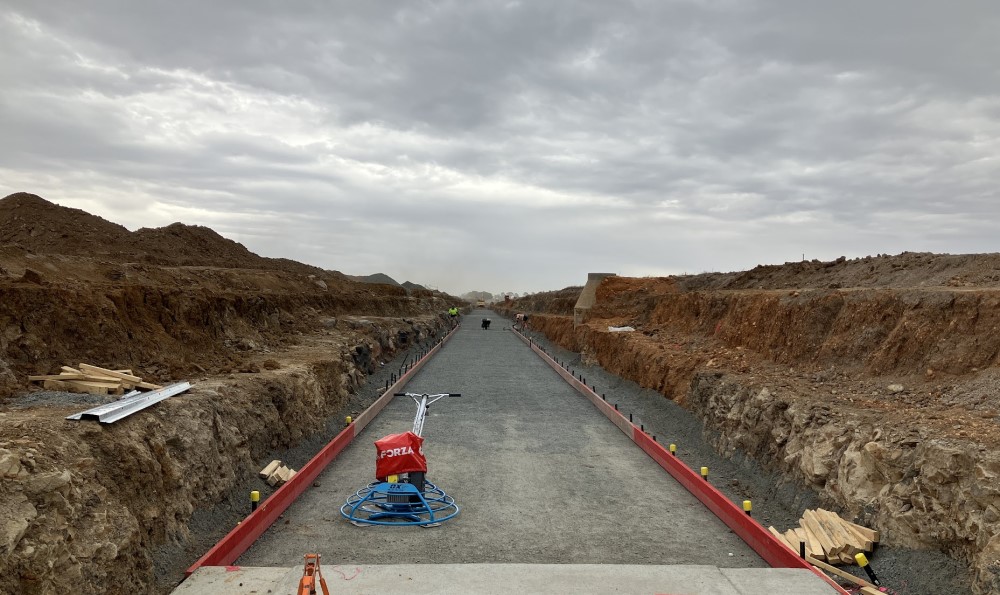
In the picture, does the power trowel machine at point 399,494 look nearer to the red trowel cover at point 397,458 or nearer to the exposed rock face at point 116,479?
the red trowel cover at point 397,458

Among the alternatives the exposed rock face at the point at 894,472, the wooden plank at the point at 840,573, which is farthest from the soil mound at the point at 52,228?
the wooden plank at the point at 840,573

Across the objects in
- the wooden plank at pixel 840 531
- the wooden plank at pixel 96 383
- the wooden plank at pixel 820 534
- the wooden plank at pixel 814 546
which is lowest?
the wooden plank at pixel 814 546

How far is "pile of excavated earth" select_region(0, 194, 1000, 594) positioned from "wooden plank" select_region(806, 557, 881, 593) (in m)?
0.62

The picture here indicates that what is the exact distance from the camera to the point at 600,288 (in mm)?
43750

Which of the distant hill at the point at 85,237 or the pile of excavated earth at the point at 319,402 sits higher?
the distant hill at the point at 85,237

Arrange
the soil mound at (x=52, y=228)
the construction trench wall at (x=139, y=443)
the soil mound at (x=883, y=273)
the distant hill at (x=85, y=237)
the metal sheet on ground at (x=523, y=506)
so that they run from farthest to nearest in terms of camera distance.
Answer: the soil mound at (x=52, y=228)
the distant hill at (x=85, y=237)
the soil mound at (x=883, y=273)
the metal sheet on ground at (x=523, y=506)
the construction trench wall at (x=139, y=443)

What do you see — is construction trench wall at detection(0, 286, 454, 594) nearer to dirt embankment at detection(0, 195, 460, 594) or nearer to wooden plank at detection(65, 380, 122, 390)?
dirt embankment at detection(0, 195, 460, 594)

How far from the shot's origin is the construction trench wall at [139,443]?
5.75 meters

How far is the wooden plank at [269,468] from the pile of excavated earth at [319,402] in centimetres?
18

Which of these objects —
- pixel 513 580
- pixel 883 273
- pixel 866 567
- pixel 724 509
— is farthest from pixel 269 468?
pixel 883 273

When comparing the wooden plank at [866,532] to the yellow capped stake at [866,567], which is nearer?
the yellow capped stake at [866,567]

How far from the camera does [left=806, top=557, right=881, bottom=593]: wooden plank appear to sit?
722cm

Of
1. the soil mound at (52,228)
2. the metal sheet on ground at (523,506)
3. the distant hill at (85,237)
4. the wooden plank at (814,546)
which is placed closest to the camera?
the wooden plank at (814,546)

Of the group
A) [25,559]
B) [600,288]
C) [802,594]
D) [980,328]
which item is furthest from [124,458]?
[600,288]
